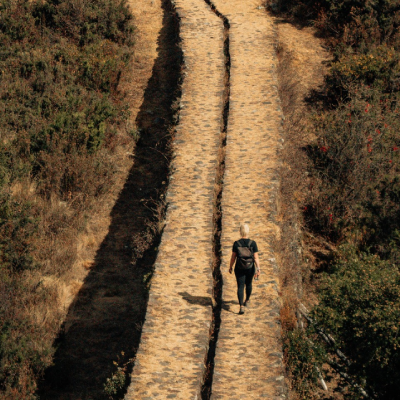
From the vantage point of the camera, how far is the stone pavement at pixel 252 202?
8.57 m

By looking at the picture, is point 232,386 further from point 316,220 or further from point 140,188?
point 140,188

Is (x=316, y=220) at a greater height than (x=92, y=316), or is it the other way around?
(x=316, y=220)

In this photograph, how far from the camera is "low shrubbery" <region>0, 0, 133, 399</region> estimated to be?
36.5 ft

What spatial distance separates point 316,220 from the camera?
1427 centimetres

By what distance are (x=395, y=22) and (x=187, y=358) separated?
1461cm

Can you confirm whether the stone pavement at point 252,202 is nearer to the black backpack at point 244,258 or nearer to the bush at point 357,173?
the black backpack at point 244,258

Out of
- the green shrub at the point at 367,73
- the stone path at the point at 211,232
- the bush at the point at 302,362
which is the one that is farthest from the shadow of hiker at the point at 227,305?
the green shrub at the point at 367,73

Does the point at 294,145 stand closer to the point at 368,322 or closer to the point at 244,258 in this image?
the point at 244,258

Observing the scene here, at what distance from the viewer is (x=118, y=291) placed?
12.6 m

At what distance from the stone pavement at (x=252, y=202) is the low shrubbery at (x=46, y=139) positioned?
346cm

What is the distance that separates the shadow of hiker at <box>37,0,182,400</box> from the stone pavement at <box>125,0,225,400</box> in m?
0.47

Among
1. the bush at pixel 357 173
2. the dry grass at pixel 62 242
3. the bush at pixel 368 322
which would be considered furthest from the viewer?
the bush at pixel 357 173

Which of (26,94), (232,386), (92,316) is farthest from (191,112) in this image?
(232,386)

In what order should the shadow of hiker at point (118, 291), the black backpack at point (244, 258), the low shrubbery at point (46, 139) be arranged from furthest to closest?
the low shrubbery at point (46, 139) < the shadow of hiker at point (118, 291) < the black backpack at point (244, 258)
